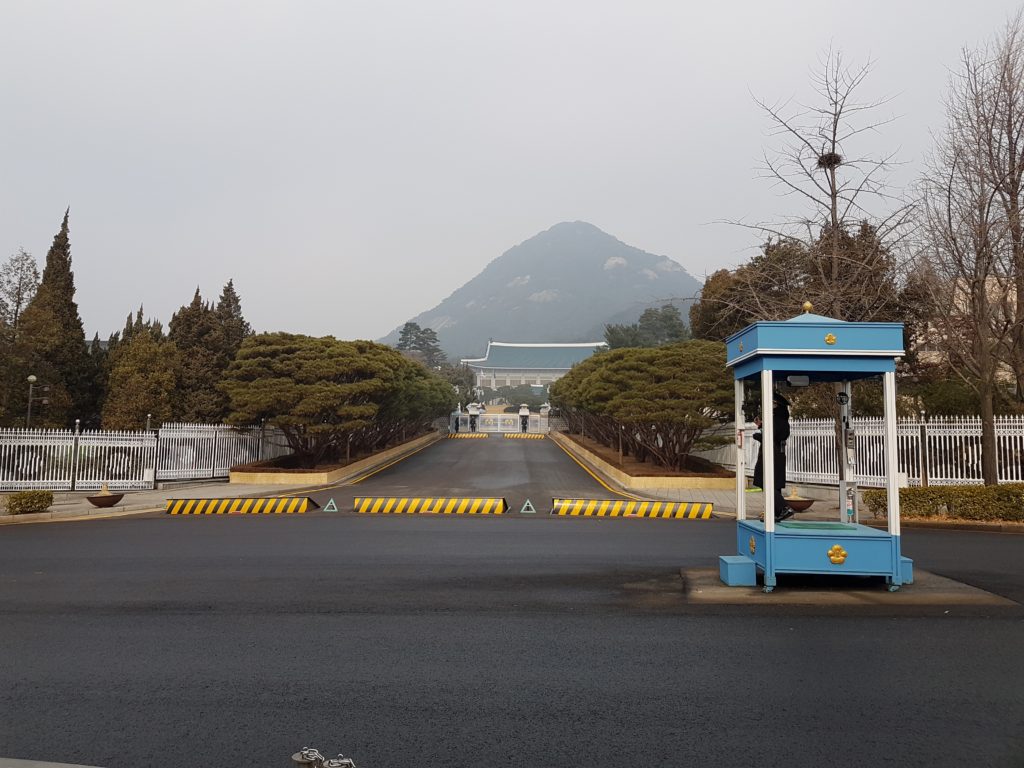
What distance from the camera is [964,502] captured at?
1326 cm

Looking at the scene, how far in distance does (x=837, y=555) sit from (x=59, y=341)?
1283 inches

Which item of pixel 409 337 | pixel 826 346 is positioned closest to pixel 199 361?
pixel 826 346

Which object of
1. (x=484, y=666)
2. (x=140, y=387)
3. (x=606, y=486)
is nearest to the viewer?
(x=484, y=666)

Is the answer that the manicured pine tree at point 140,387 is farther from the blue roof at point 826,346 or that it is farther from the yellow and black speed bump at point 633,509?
the blue roof at point 826,346

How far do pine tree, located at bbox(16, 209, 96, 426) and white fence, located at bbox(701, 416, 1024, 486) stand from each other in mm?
28128

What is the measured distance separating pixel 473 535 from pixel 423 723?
26.1 feet

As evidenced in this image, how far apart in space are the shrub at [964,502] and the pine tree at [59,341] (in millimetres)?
30132

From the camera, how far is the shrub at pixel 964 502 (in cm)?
1305

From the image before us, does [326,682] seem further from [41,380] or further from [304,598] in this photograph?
[41,380]

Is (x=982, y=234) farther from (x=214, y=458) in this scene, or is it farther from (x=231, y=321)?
(x=231, y=321)

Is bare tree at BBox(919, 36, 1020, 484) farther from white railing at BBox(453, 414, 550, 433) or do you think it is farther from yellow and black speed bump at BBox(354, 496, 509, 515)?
white railing at BBox(453, 414, 550, 433)

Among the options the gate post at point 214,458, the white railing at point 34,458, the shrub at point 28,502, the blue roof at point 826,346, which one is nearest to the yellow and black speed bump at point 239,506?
the shrub at point 28,502

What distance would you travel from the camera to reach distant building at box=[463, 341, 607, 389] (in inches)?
5128

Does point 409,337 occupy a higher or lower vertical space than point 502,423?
higher
